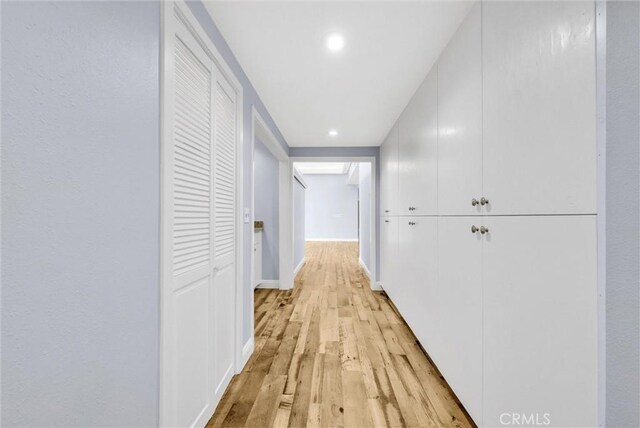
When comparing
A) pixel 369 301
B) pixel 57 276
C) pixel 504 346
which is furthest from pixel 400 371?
pixel 57 276

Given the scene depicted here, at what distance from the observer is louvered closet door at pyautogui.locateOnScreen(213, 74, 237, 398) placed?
1.54m

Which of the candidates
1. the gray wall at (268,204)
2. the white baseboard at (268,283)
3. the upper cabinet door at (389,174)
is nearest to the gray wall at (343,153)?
the upper cabinet door at (389,174)

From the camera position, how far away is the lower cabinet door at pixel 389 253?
312 centimetres

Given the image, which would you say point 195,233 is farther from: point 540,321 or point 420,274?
point 420,274

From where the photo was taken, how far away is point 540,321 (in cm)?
94

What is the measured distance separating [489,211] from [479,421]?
1.07 m

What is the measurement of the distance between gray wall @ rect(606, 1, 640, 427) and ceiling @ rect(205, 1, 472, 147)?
911mm

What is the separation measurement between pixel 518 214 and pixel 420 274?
1.23 metres

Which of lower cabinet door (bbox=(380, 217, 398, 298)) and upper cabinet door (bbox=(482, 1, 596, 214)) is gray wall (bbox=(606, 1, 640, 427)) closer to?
upper cabinet door (bbox=(482, 1, 596, 214))

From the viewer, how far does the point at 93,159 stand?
69cm

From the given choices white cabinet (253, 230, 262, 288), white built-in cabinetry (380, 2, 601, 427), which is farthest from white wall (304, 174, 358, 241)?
white built-in cabinetry (380, 2, 601, 427)

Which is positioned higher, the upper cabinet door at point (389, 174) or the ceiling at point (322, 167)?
the ceiling at point (322, 167)

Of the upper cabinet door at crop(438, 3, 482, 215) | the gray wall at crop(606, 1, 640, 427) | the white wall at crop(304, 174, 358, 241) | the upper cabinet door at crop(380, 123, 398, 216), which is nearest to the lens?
the gray wall at crop(606, 1, 640, 427)

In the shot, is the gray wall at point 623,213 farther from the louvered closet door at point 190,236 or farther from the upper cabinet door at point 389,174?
the upper cabinet door at point 389,174
